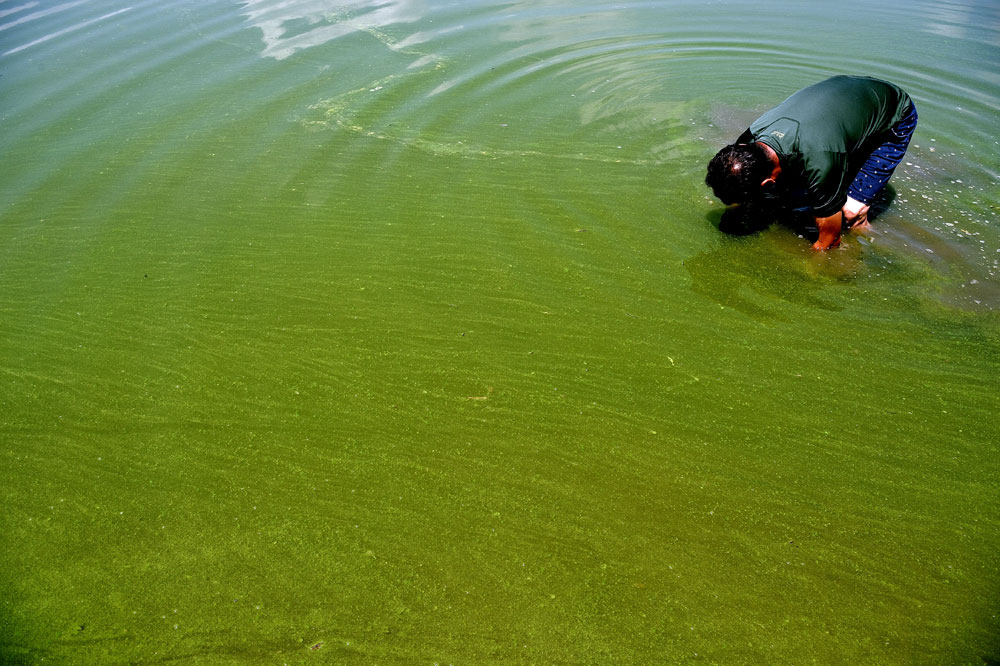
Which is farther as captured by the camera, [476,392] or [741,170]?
[741,170]

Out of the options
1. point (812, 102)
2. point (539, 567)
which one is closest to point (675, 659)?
point (539, 567)

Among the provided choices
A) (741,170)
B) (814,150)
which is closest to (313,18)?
(741,170)

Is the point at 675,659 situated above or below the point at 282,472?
below

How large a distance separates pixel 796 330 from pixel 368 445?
1.83 m

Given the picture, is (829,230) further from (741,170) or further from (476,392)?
(476,392)

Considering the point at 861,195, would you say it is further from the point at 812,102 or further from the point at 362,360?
the point at 362,360

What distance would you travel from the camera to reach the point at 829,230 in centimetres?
312

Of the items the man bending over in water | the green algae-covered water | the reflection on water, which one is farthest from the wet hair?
the reflection on water

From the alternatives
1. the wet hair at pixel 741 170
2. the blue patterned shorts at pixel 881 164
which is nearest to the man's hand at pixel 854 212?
the blue patterned shorts at pixel 881 164

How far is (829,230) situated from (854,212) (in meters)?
0.29

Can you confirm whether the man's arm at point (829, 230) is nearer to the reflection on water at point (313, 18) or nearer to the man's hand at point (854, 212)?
the man's hand at point (854, 212)

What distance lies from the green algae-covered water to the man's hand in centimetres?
12

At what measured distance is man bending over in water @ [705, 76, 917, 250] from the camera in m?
2.81

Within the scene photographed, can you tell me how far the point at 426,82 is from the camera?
4.99 m
